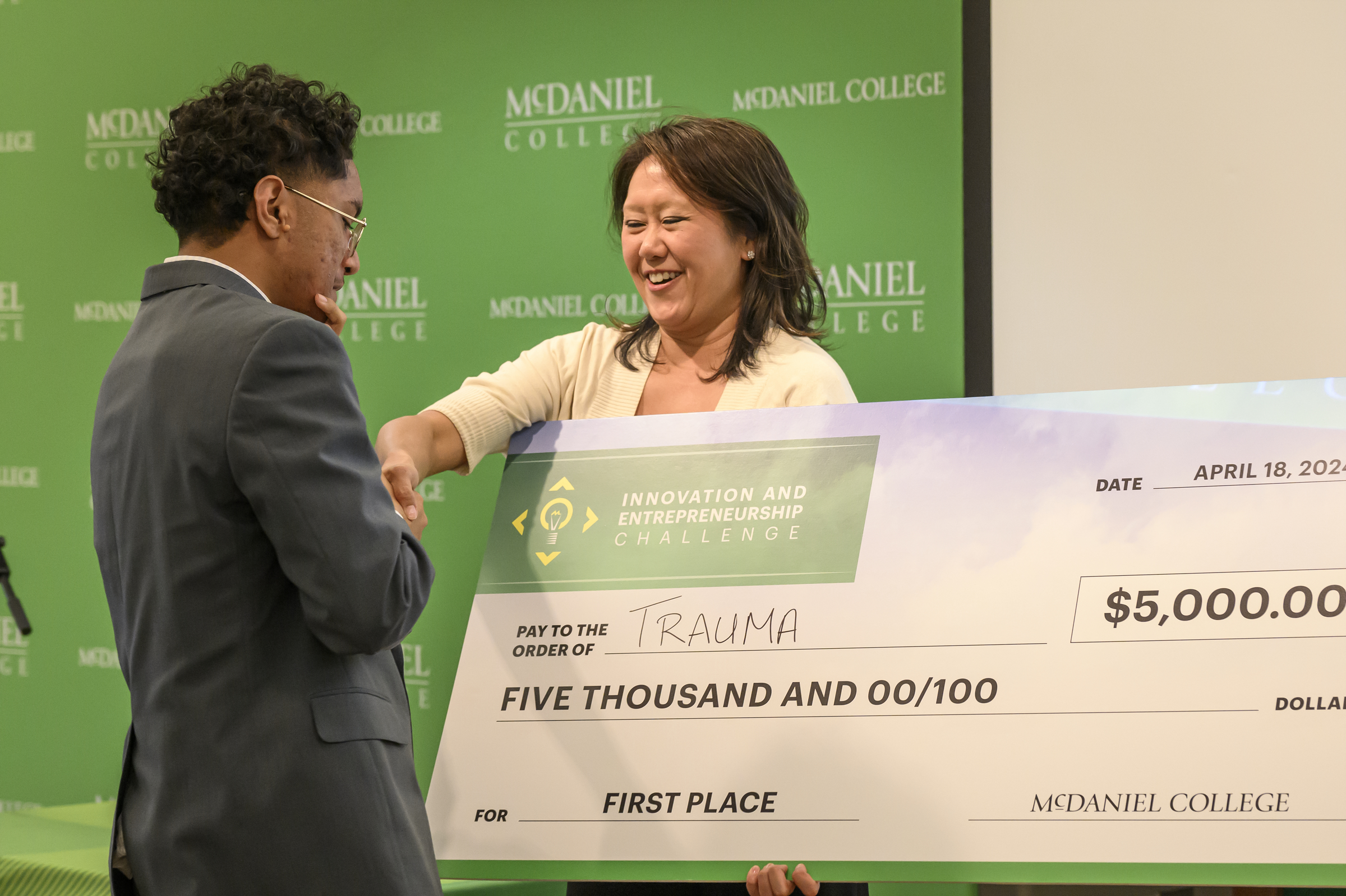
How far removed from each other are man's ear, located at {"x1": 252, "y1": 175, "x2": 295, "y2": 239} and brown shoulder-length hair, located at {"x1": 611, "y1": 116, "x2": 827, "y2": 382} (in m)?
0.70

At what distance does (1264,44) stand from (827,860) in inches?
91.9

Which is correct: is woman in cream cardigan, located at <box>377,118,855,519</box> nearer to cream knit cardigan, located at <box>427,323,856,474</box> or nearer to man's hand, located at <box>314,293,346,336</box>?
cream knit cardigan, located at <box>427,323,856,474</box>

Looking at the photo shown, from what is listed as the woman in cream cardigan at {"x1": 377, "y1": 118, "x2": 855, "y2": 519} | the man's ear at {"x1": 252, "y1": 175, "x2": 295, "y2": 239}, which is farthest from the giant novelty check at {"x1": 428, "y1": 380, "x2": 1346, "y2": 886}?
the man's ear at {"x1": 252, "y1": 175, "x2": 295, "y2": 239}

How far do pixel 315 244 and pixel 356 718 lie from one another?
62 cm

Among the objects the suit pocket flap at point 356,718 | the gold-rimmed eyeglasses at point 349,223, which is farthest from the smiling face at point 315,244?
the suit pocket flap at point 356,718

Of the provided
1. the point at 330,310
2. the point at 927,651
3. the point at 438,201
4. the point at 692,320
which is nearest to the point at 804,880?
the point at 927,651

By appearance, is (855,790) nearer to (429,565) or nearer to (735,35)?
(429,565)

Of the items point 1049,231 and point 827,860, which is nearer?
point 827,860

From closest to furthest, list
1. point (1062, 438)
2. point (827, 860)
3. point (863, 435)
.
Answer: point (827, 860), point (1062, 438), point (863, 435)

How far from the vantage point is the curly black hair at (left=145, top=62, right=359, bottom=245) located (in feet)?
4.55

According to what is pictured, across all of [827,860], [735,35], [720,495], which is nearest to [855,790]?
[827,860]

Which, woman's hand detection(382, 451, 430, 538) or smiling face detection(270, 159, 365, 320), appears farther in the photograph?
woman's hand detection(382, 451, 430, 538)

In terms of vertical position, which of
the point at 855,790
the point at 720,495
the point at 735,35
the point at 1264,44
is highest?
the point at 735,35

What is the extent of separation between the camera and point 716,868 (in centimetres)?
157
